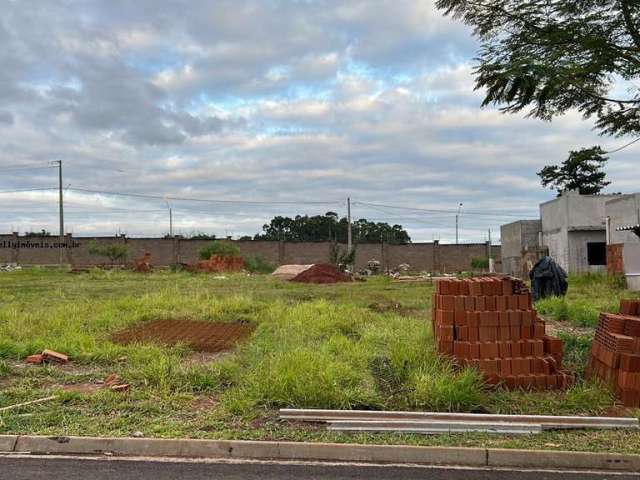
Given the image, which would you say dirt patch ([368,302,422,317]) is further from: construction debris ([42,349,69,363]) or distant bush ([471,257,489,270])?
distant bush ([471,257,489,270])

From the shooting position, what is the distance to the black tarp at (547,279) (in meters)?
15.8

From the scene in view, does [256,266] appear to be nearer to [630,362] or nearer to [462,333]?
[462,333]

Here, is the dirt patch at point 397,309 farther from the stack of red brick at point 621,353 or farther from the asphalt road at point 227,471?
the asphalt road at point 227,471

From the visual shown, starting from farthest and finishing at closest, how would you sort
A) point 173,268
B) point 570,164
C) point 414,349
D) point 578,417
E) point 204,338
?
point 570,164, point 173,268, point 204,338, point 414,349, point 578,417

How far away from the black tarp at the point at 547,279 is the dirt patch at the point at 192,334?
825 centimetres

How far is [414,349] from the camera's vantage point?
7742 mm

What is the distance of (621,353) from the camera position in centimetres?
650

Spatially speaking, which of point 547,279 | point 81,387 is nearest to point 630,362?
point 81,387

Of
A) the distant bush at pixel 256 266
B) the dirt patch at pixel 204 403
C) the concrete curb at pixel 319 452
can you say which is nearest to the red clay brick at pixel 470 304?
the concrete curb at pixel 319 452

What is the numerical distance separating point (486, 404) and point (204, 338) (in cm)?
571

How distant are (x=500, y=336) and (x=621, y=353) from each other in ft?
4.34

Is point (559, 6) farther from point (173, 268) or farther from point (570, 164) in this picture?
point (570, 164)

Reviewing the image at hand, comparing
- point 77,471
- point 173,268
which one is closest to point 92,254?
point 173,268

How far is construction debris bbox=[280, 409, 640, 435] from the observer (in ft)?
18.6
